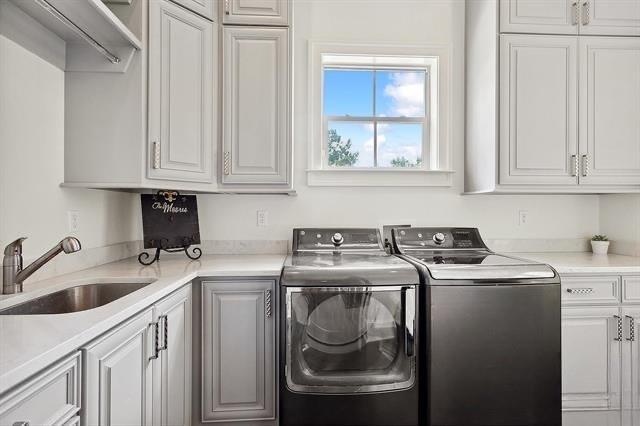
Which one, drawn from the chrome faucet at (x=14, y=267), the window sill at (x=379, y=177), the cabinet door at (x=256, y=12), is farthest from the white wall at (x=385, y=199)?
the chrome faucet at (x=14, y=267)

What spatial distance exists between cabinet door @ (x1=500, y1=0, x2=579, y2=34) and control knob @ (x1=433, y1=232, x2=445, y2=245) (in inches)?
51.2

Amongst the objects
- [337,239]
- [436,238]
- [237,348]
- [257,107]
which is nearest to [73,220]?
[237,348]

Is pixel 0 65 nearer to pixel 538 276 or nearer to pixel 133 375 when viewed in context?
pixel 133 375

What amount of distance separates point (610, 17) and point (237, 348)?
116 inches

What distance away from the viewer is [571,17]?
2334 mm

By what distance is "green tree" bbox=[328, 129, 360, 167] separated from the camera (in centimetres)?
272

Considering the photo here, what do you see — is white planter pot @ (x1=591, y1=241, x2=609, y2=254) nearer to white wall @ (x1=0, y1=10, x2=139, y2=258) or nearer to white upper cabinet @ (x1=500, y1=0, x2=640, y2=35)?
white upper cabinet @ (x1=500, y1=0, x2=640, y2=35)

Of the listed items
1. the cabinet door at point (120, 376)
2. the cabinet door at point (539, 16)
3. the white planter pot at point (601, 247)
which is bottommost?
the cabinet door at point (120, 376)

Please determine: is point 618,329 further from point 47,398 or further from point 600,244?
point 47,398

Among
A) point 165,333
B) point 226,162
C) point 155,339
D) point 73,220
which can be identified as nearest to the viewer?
point 155,339

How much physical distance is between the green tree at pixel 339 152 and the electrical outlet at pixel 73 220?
1.57 m

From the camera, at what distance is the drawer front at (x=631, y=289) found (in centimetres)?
204

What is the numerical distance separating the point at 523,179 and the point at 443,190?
51 cm

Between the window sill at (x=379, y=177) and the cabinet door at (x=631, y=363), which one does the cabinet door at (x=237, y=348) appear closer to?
the window sill at (x=379, y=177)
